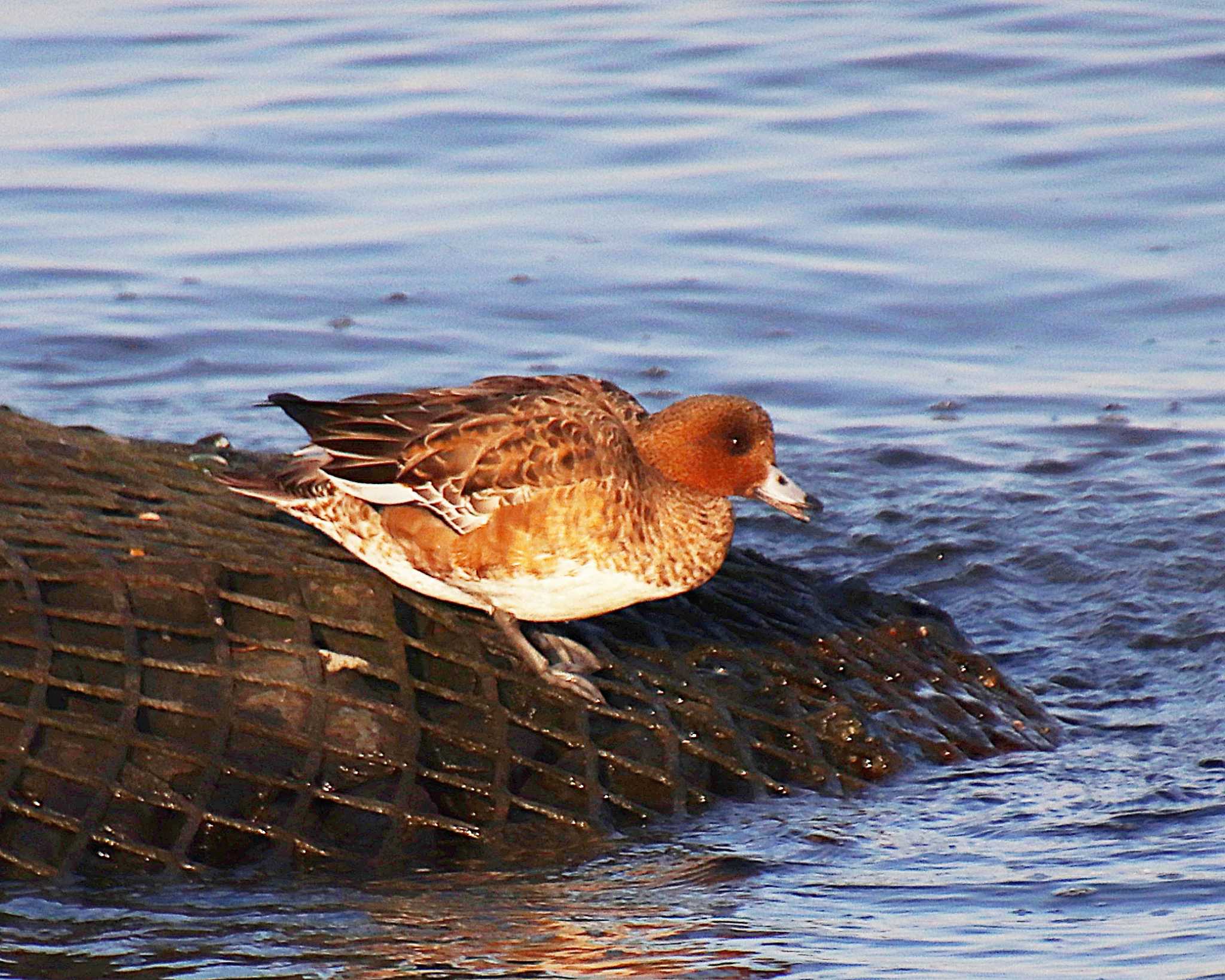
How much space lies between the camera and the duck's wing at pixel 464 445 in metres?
5.05

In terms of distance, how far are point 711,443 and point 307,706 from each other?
4.25ft

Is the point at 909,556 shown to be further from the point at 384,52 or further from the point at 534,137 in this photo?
the point at 384,52

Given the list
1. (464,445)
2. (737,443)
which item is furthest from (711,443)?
(464,445)

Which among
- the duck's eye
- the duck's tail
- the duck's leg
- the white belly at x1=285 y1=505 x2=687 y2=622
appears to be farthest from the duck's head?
the duck's tail

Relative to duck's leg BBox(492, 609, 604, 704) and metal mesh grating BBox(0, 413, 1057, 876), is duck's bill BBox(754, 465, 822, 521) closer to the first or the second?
metal mesh grating BBox(0, 413, 1057, 876)

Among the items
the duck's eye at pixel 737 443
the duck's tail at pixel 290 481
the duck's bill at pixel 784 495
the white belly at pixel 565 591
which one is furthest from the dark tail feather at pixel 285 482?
the duck's bill at pixel 784 495

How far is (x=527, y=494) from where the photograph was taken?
16.6ft

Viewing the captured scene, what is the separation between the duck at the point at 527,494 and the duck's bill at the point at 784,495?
0.25 feet

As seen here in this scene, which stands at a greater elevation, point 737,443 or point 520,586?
point 737,443

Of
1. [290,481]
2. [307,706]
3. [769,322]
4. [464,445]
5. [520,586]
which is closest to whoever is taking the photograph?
[307,706]

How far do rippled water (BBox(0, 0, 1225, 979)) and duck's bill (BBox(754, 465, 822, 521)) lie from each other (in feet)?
2.53

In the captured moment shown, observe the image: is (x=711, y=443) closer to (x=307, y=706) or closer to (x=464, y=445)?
(x=464, y=445)

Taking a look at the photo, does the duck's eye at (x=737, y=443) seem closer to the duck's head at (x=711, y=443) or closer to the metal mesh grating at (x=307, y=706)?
the duck's head at (x=711, y=443)

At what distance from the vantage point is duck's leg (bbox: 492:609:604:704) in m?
5.02
